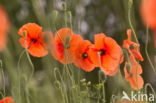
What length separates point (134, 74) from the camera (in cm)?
108

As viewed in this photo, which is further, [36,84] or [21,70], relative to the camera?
[21,70]

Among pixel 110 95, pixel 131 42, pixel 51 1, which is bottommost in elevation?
pixel 110 95

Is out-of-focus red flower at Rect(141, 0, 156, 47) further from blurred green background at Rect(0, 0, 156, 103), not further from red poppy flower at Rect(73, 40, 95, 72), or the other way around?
red poppy flower at Rect(73, 40, 95, 72)

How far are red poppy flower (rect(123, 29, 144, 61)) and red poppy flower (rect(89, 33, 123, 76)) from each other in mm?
26

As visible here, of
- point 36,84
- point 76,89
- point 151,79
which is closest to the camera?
point 36,84

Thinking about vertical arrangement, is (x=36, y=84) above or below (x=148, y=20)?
below

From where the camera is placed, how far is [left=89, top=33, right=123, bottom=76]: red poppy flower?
3.63ft

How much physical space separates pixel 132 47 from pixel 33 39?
24cm

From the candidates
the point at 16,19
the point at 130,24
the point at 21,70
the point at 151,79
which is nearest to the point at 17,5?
the point at 16,19

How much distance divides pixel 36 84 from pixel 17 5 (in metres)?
0.23

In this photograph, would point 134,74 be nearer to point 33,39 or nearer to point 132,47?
point 132,47

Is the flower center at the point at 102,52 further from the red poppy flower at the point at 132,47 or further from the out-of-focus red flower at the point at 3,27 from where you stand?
the out-of-focus red flower at the point at 3,27

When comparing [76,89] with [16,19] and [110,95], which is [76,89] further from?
[16,19]

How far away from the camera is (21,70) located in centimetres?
101
